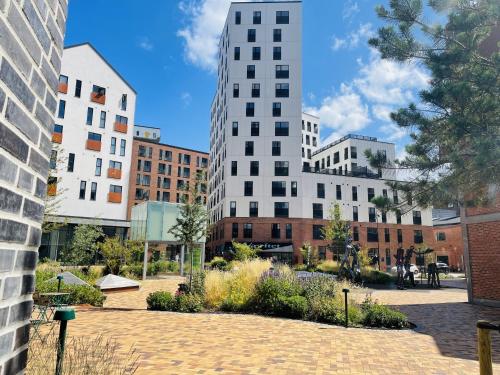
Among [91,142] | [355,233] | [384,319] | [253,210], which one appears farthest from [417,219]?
→ [384,319]

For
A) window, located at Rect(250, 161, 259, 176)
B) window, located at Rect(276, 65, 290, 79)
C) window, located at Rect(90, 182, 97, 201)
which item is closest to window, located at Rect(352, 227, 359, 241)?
window, located at Rect(250, 161, 259, 176)

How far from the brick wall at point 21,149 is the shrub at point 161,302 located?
36.0 ft

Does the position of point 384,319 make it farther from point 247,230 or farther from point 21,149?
point 247,230

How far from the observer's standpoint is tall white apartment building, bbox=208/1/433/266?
47500 millimetres

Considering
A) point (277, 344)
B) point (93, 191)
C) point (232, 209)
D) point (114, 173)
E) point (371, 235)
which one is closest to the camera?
point (277, 344)

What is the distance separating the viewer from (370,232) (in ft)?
171

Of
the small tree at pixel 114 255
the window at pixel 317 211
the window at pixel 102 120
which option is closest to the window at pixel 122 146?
the window at pixel 102 120

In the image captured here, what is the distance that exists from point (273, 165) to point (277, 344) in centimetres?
4167

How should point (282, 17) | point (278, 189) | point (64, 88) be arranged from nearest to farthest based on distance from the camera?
point (64, 88)
point (278, 189)
point (282, 17)

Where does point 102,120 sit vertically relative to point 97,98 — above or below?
below

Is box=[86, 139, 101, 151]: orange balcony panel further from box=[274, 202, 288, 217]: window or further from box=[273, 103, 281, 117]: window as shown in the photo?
box=[273, 103, 281, 117]: window

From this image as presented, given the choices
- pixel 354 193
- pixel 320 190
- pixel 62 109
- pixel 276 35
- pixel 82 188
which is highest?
pixel 276 35

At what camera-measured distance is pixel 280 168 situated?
160 ft

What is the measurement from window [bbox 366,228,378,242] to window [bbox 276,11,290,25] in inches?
1284
